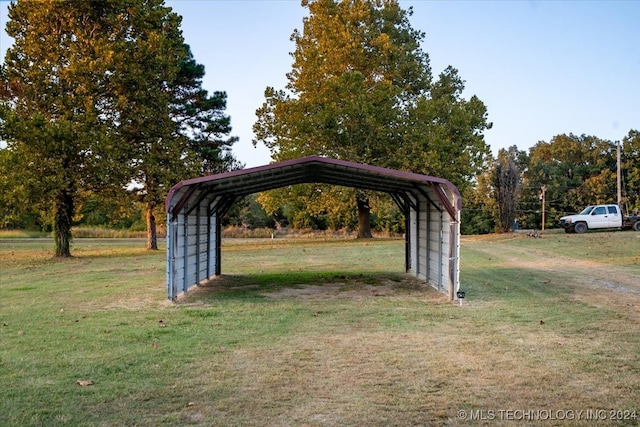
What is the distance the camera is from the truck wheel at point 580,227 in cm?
3475

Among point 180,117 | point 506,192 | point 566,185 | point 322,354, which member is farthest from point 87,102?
point 566,185

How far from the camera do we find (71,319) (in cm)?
945

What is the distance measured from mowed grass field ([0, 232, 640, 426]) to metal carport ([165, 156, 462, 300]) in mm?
720

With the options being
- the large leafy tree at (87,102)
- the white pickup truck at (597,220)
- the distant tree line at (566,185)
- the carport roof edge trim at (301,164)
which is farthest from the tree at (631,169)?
the carport roof edge trim at (301,164)

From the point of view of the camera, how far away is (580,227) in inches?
1371

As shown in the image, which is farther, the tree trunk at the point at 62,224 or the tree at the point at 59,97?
the tree trunk at the point at 62,224

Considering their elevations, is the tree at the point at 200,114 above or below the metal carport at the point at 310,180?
above

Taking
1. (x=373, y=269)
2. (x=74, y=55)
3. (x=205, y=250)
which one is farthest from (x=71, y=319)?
(x=74, y=55)

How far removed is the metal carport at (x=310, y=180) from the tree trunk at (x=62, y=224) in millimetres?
11073

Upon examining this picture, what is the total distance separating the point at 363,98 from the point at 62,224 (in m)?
15.7

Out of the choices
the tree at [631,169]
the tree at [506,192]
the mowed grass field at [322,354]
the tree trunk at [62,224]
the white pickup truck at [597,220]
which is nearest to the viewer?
the mowed grass field at [322,354]

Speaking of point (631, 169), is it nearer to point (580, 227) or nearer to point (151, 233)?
point (580, 227)

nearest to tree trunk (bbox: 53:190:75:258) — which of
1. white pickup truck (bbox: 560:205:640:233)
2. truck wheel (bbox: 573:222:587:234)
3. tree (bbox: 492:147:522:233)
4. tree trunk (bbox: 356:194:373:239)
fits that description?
tree trunk (bbox: 356:194:373:239)

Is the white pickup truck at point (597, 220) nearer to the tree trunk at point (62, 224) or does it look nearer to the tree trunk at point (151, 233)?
the tree trunk at point (151, 233)
